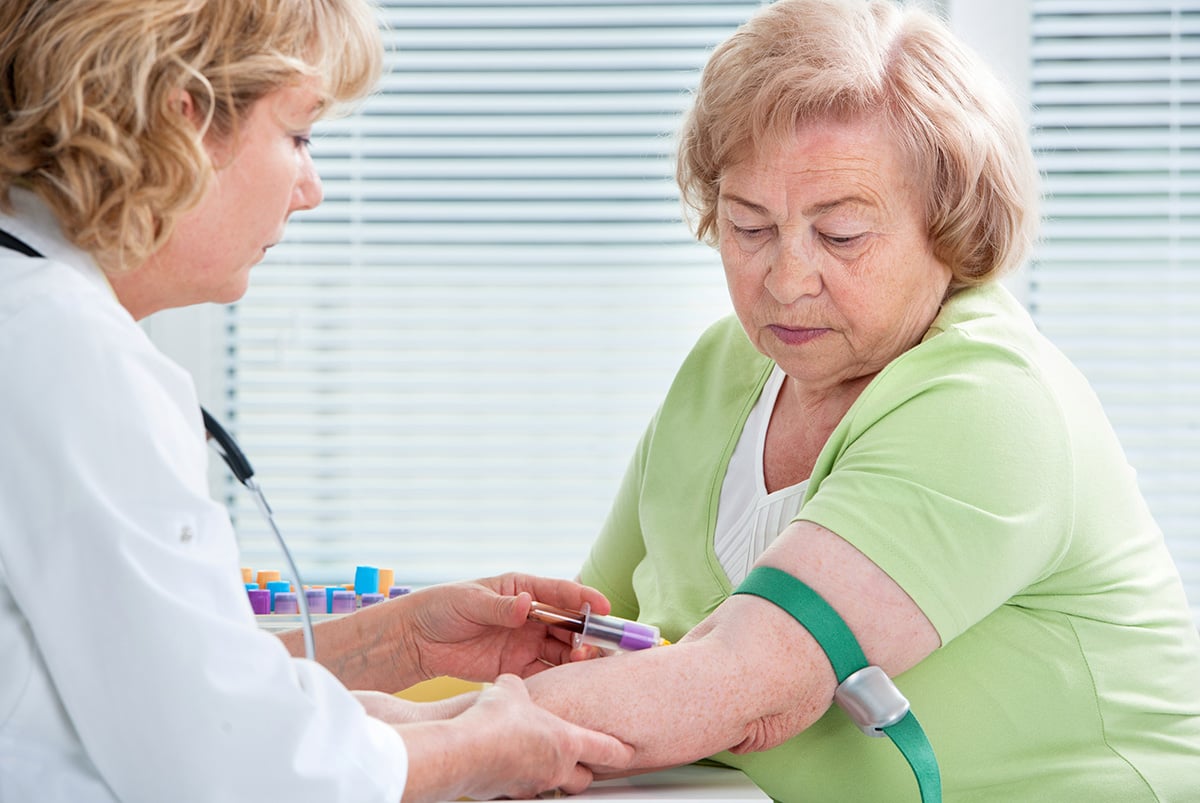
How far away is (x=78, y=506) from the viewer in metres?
0.80

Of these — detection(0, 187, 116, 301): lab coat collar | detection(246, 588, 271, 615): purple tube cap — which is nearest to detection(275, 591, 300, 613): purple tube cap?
detection(246, 588, 271, 615): purple tube cap

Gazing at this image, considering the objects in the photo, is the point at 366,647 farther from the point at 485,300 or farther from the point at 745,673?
the point at 485,300

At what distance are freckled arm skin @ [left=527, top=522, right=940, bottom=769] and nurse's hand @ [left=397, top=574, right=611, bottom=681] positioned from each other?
0.25 metres

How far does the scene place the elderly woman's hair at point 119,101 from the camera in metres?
0.90

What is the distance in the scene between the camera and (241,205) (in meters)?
1.01

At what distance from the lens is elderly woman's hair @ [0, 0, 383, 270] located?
90 cm

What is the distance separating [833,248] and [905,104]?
17 centimetres

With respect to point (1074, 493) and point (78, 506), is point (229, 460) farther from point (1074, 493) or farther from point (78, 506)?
point (1074, 493)

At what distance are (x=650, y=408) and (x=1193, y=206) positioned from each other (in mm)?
1155

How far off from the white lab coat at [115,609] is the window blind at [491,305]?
1724 mm

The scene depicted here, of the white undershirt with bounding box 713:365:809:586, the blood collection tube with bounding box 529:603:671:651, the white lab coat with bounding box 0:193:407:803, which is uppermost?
the white lab coat with bounding box 0:193:407:803

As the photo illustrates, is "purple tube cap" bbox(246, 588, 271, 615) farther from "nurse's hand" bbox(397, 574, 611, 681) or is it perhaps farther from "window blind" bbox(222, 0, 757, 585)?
"window blind" bbox(222, 0, 757, 585)

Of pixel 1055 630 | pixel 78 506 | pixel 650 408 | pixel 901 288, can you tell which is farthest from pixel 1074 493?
pixel 650 408

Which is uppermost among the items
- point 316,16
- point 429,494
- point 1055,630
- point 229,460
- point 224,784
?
point 316,16
